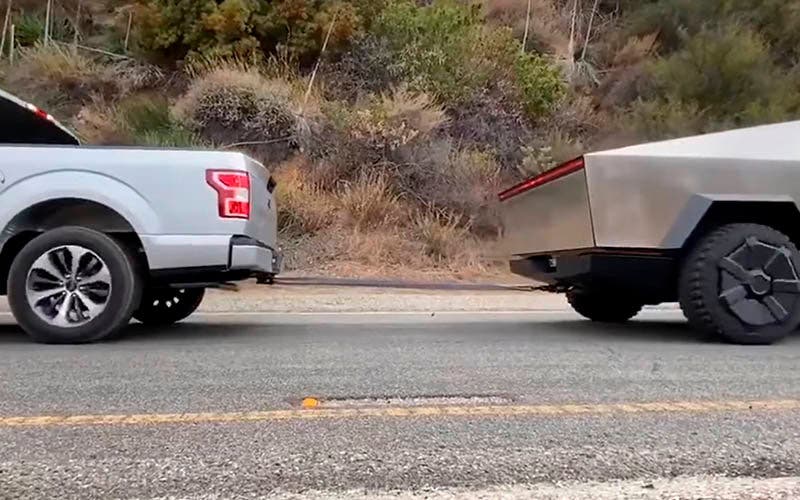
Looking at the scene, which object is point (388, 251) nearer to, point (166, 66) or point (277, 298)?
point (277, 298)

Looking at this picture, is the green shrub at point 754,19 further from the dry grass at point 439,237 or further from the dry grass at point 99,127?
the dry grass at point 99,127

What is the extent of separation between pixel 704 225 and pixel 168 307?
4478mm

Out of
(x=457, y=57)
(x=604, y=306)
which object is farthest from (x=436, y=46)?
(x=604, y=306)

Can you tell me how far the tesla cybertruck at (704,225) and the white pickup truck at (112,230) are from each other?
2.47 meters

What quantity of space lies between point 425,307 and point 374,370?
4.08 m

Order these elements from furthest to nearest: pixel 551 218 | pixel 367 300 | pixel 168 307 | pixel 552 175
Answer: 1. pixel 367 300
2. pixel 168 307
3. pixel 551 218
4. pixel 552 175

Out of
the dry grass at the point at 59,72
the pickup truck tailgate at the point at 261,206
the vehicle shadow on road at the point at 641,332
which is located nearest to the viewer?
the pickup truck tailgate at the point at 261,206

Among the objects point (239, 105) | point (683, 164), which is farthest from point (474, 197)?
point (683, 164)

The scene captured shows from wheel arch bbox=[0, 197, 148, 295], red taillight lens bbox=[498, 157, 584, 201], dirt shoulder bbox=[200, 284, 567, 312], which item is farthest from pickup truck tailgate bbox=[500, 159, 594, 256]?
wheel arch bbox=[0, 197, 148, 295]

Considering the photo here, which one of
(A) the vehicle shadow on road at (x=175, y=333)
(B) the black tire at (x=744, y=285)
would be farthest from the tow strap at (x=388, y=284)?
(B) the black tire at (x=744, y=285)

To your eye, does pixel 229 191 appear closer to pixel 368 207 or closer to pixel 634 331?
pixel 634 331

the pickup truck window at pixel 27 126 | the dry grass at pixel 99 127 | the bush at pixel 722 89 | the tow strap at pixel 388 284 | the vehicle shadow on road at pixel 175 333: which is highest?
the bush at pixel 722 89

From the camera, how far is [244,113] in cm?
1457

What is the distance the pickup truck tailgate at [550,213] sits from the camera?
570cm
